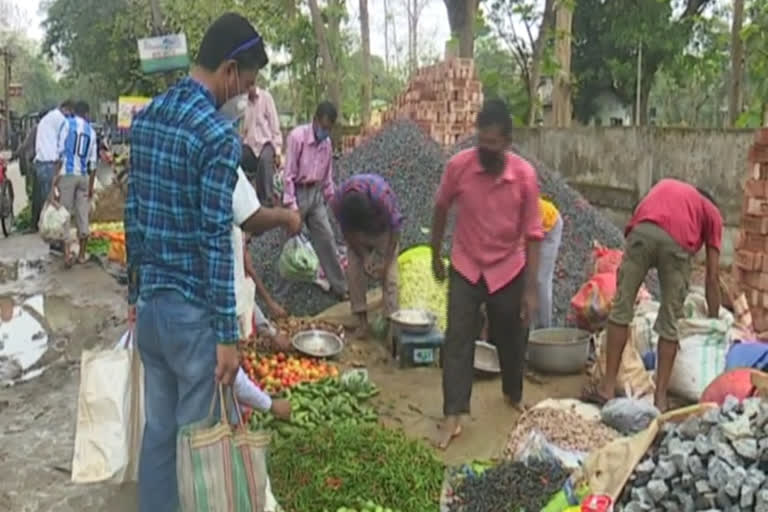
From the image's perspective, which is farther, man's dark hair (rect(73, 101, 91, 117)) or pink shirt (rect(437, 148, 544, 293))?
man's dark hair (rect(73, 101, 91, 117))

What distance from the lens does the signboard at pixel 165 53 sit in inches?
290

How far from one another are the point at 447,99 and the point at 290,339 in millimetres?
6225

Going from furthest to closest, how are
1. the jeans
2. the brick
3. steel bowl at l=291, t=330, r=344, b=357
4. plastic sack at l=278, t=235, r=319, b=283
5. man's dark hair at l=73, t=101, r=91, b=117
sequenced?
the jeans
man's dark hair at l=73, t=101, r=91, b=117
plastic sack at l=278, t=235, r=319, b=283
the brick
steel bowl at l=291, t=330, r=344, b=357

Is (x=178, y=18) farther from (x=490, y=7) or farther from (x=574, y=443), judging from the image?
(x=574, y=443)

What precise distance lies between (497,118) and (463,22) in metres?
10.0

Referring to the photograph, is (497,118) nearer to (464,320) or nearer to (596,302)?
(464,320)

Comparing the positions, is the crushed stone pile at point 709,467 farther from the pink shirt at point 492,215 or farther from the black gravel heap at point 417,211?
the black gravel heap at point 417,211

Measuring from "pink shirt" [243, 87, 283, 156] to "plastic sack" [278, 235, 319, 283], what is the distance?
1.05 metres

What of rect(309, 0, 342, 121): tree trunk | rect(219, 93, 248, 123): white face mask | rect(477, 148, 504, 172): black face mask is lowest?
rect(477, 148, 504, 172): black face mask

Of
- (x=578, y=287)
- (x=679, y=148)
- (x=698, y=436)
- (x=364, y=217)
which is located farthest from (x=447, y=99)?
(x=698, y=436)

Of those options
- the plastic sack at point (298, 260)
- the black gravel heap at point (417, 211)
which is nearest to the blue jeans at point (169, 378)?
Answer: the plastic sack at point (298, 260)

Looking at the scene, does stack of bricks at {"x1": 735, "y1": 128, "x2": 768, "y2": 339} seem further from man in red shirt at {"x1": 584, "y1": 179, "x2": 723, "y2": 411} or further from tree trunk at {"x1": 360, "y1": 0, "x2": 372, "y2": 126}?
tree trunk at {"x1": 360, "y1": 0, "x2": 372, "y2": 126}

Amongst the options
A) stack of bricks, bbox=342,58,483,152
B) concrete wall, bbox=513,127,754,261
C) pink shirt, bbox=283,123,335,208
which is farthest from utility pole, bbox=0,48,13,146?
pink shirt, bbox=283,123,335,208

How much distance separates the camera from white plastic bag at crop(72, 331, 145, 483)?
3430mm
